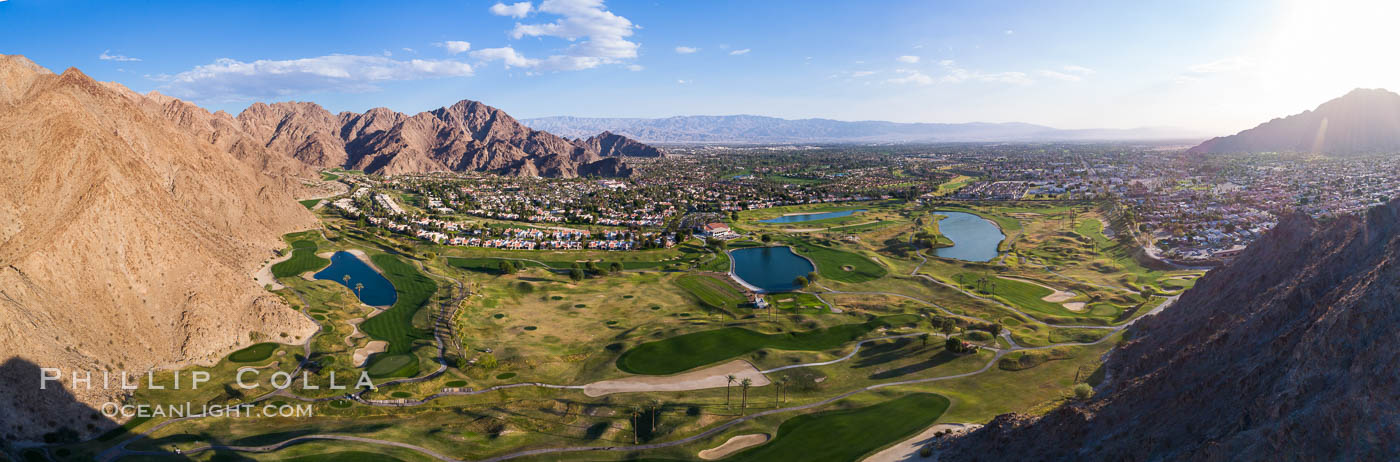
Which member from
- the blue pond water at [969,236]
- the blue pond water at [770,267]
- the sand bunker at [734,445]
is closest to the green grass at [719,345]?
the sand bunker at [734,445]

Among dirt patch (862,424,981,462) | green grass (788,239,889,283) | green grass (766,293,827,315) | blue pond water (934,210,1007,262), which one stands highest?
blue pond water (934,210,1007,262)

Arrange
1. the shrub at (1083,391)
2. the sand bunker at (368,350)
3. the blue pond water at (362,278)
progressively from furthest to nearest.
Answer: the blue pond water at (362,278) → the sand bunker at (368,350) → the shrub at (1083,391)

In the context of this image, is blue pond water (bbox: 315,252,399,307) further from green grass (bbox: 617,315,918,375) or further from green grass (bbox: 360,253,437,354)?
green grass (bbox: 617,315,918,375)

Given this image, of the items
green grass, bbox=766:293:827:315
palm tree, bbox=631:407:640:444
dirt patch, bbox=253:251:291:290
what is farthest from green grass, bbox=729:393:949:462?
dirt patch, bbox=253:251:291:290

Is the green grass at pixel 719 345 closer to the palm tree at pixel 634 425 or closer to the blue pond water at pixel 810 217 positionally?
the palm tree at pixel 634 425

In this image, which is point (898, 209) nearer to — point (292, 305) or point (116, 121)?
point (292, 305)

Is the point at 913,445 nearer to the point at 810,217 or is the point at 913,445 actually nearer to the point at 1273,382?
the point at 1273,382

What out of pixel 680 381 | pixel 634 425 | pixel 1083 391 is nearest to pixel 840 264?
pixel 680 381
